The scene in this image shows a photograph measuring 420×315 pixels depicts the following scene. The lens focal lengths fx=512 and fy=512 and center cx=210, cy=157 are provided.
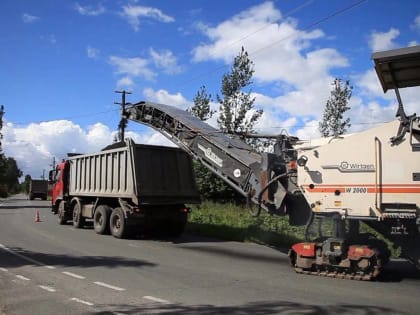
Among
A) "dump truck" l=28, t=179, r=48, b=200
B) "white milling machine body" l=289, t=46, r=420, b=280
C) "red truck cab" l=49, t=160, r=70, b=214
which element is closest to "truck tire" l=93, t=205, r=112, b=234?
"red truck cab" l=49, t=160, r=70, b=214

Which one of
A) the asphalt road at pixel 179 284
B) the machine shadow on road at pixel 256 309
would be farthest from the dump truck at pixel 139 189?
the machine shadow on road at pixel 256 309

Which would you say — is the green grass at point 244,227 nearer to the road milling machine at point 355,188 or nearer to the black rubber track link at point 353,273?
the road milling machine at point 355,188

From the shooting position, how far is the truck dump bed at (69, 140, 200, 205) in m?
16.4

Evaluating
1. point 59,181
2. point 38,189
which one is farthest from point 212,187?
point 38,189

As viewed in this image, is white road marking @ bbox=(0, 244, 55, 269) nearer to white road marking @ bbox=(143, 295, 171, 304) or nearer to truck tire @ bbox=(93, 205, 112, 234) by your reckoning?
white road marking @ bbox=(143, 295, 171, 304)

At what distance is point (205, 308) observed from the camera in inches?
281

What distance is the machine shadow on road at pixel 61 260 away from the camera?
11047 mm

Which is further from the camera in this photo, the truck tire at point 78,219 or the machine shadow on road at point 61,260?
the truck tire at point 78,219

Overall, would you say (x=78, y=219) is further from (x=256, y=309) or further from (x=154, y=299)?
(x=256, y=309)

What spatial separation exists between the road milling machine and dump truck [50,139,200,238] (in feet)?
18.0

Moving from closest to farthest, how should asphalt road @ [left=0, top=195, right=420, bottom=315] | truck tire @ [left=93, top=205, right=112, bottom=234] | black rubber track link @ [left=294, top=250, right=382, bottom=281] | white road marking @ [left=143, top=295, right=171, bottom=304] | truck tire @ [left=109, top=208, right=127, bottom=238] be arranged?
asphalt road @ [left=0, top=195, right=420, bottom=315] < white road marking @ [left=143, top=295, right=171, bottom=304] < black rubber track link @ [left=294, top=250, right=382, bottom=281] < truck tire @ [left=109, top=208, right=127, bottom=238] < truck tire @ [left=93, top=205, right=112, bottom=234]

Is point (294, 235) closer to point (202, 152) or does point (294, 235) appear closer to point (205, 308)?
point (202, 152)

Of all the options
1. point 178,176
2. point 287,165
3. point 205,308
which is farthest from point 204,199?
point 205,308

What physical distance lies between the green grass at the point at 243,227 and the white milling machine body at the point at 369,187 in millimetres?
4946
